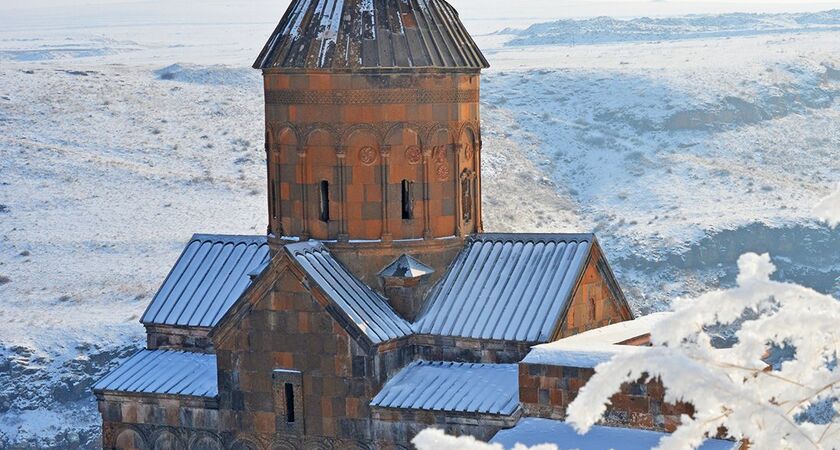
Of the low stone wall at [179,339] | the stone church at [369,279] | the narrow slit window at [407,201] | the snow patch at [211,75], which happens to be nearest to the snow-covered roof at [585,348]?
the stone church at [369,279]

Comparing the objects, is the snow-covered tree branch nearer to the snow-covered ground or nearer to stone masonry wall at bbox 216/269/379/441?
stone masonry wall at bbox 216/269/379/441

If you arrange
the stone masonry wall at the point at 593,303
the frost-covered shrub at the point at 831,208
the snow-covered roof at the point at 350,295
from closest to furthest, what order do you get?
the frost-covered shrub at the point at 831,208, the snow-covered roof at the point at 350,295, the stone masonry wall at the point at 593,303

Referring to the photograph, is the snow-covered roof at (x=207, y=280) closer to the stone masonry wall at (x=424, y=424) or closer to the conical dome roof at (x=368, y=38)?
the conical dome roof at (x=368, y=38)

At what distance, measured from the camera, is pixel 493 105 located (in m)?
63.0

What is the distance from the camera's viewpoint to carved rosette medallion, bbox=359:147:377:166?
16000 mm

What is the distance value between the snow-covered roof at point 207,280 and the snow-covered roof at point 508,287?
233 cm

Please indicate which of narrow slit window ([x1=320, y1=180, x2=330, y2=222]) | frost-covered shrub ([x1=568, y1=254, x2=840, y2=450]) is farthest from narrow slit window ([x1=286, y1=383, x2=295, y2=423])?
frost-covered shrub ([x1=568, y1=254, x2=840, y2=450])

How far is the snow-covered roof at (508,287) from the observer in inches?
610

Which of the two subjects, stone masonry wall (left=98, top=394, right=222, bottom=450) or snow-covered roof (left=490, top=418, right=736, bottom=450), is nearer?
snow-covered roof (left=490, top=418, right=736, bottom=450)

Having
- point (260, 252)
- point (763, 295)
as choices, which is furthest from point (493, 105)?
point (763, 295)

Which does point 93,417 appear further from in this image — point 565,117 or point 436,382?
point 565,117

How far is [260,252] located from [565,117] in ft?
144

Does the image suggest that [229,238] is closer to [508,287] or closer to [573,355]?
[508,287]

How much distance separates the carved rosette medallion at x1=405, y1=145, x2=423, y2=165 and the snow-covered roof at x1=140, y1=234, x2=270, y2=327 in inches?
88.7
